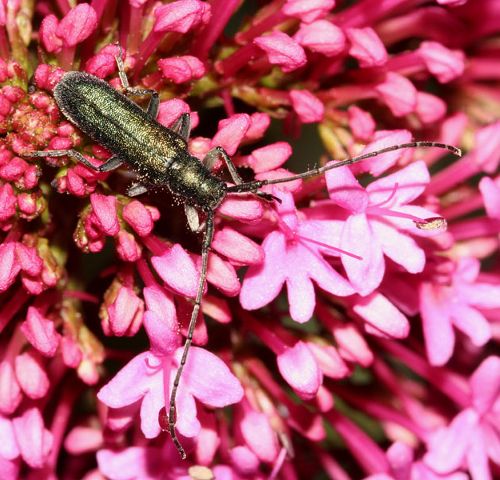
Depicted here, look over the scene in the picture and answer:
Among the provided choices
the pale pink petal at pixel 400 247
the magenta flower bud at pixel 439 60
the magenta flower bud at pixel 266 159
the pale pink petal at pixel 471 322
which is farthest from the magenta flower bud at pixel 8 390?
the magenta flower bud at pixel 439 60

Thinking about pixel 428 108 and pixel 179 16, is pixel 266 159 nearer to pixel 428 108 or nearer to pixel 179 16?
pixel 179 16

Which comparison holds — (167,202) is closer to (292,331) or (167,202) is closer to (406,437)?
(292,331)

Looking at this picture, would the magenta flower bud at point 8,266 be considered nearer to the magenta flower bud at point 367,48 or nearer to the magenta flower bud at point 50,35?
the magenta flower bud at point 50,35

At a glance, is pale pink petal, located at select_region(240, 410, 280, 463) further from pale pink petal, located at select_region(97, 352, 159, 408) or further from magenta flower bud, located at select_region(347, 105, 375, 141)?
magenta flower bud, located at select_region(347, 105, 375, 141)

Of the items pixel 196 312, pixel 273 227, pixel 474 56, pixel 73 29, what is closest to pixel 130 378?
pixel 196 312

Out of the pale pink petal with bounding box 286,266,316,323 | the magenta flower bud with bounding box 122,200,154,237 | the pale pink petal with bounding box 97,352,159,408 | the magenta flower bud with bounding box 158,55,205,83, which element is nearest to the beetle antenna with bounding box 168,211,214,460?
the pale pink petal with bounding box 97,352,159,408

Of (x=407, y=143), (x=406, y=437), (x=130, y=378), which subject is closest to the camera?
(x=130, y=378)
